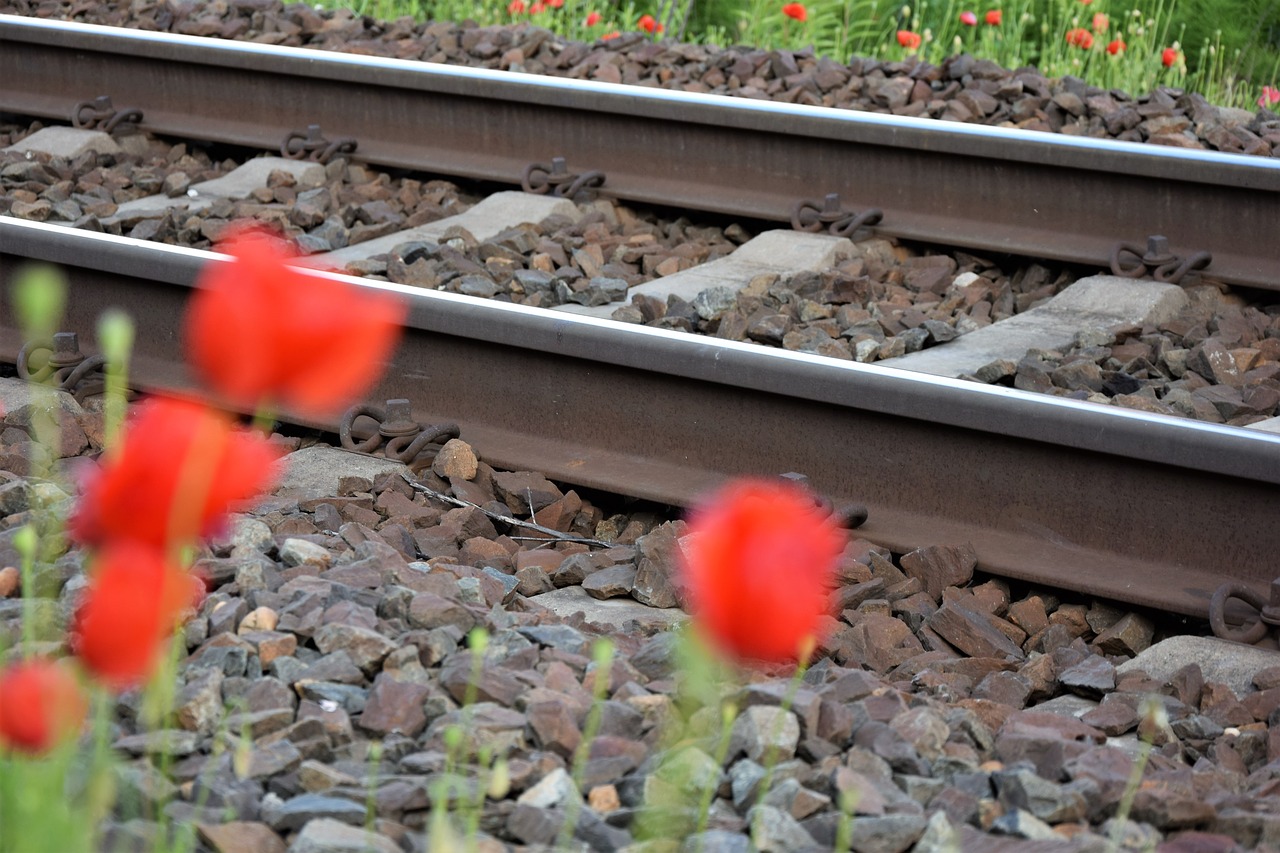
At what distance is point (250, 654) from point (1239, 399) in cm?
264

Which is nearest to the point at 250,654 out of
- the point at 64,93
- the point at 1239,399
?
the point at 1239,399

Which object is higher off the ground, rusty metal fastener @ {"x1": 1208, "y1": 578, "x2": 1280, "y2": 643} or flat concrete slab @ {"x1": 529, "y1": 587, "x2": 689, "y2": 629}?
rusty metal fastener @ {"x1": 1208, "y1": 578, "x2": 1280, "y2": 643}

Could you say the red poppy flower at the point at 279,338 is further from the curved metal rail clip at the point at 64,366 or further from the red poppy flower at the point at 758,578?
the curved metal rail clip at the point at 64,366

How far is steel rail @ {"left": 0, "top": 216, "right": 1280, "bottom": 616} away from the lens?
3.28 meters

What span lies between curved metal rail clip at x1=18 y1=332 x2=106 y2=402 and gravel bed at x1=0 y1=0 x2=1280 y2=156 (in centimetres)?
326

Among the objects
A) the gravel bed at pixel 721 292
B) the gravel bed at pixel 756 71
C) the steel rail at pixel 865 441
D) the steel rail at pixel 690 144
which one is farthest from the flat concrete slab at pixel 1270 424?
the gravel bed at pixel 756 71

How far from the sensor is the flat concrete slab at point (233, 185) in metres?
5.92

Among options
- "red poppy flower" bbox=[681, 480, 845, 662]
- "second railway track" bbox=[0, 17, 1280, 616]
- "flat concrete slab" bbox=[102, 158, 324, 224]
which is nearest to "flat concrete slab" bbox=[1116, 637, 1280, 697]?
"second railway track" bbox=[0, 17, 1280, 616]

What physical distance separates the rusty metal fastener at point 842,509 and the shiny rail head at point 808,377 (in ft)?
0.62

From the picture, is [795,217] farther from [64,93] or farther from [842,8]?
[842,8]

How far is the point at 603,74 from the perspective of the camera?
7.07 meters

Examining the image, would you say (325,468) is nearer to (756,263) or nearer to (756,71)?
(756,263)

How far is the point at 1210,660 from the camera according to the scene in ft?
9.84

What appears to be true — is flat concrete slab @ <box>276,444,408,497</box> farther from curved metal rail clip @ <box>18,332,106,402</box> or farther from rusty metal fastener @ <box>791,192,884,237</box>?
rusty metal fastener @ <box>791,192,884,237</box>
